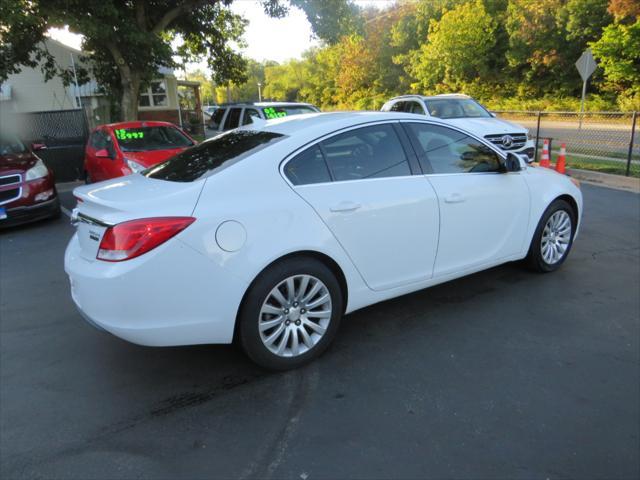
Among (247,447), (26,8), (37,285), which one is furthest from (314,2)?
(247,447)

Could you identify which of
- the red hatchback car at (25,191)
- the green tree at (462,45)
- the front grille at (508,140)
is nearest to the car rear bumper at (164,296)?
the red hatchback car at (25,191)

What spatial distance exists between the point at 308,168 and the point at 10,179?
578cm

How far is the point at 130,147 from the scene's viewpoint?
8.52m

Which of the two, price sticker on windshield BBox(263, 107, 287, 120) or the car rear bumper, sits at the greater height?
price sticker on windshield BBox(263, 107, 287, 120)

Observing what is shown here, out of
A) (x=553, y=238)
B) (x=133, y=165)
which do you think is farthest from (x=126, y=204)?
(x=133, y=165)

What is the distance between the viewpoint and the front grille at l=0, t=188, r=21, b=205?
7.03m

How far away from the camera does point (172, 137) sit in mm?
9133

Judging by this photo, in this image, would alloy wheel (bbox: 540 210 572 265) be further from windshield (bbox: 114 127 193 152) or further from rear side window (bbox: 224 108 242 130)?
rear side window (bbox: 224 108 242 130)

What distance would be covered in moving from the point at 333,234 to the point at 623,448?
1973 mm

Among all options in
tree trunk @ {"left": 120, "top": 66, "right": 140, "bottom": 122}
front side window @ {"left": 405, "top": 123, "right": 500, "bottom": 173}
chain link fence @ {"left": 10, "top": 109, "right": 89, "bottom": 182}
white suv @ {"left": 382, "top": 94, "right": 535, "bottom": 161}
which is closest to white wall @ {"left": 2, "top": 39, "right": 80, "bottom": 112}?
tree trunk @ {"left": 120, "top": 66, "right": 140, "bottom": 122}

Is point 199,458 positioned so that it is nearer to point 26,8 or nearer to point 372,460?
point 372,460

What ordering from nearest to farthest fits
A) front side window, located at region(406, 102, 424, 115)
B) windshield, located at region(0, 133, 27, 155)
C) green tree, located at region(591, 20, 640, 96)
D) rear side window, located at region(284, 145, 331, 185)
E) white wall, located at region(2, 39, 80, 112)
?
rear side window, located at region(284, 145, 331, 185), windshield, located at region(0, 133, 27, 155), front side window, located at region(406, 102, 424, 115), white wall, located at region(2, 39, 80, 112), green tree, located at region(591, 20, 640, 96)

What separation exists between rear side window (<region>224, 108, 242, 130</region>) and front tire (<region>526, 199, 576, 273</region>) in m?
8.36

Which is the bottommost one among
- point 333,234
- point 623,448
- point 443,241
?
point 623,448
